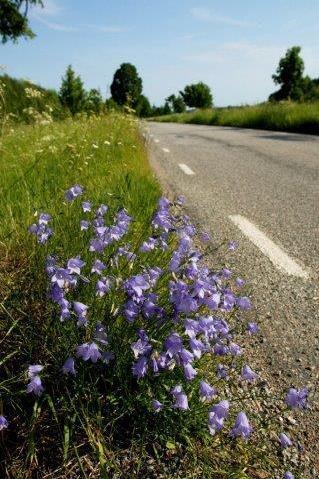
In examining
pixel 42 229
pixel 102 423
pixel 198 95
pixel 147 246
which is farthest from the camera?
pixel 198 95

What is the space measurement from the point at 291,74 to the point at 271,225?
59359 millimetres

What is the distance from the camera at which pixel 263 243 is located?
4371 mm

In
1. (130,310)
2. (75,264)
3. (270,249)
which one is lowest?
(270,249)

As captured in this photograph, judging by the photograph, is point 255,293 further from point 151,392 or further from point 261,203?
point 261,203

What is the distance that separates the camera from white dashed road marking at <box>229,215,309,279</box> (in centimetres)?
373

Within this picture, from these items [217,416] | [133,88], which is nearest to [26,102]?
[217,416]

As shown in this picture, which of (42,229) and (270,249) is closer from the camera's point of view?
(42,229)

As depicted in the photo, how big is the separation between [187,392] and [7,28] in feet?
70.3

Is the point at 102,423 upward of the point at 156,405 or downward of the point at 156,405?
downward

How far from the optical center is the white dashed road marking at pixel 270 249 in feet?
12.3

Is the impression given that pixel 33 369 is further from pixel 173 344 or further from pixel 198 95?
pixel 198 95

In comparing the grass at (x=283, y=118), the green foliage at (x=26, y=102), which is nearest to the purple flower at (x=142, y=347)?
the green foliage at (x=26, y=102)

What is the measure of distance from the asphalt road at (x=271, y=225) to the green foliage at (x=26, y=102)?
2066 mm

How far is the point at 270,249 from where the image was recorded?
4211 millimetres
